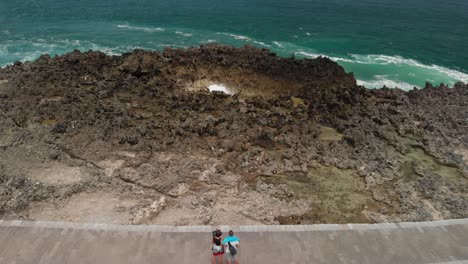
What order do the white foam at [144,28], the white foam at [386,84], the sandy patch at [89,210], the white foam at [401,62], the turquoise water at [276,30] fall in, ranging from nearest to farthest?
the sandy patch at [89,210] < the white foam at [386,84] < the white foam at [401,62] < the turquoise water at [276,30] < the white foam at [144,28]

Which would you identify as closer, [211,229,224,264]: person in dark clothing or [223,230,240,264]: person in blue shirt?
[211,229,224,264]: person in dark clothing

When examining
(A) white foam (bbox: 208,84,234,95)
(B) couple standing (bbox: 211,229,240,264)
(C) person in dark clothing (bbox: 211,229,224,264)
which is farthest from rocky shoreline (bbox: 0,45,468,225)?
(C) person in dark clothing (bbox: 211,229,224,264)

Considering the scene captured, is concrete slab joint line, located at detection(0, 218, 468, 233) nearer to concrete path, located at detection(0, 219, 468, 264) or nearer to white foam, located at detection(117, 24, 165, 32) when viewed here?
concrete path, located at detection(0, 219, 468, 264)

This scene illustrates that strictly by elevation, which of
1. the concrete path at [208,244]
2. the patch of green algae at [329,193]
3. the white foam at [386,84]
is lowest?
the patch of green algae at [329,193]

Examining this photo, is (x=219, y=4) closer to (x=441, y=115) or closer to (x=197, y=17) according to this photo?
(x=197, y=17)

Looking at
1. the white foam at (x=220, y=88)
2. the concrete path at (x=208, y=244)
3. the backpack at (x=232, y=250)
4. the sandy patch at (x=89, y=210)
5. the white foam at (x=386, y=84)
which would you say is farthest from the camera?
the white foam at (x=386, y=84)

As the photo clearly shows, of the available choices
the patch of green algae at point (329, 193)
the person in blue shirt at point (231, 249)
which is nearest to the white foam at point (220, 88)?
the patch of green algae at point (329, 193)

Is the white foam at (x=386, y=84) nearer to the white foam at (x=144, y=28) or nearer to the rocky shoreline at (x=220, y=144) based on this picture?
the rocky shoreline at (x=220, y=144)
